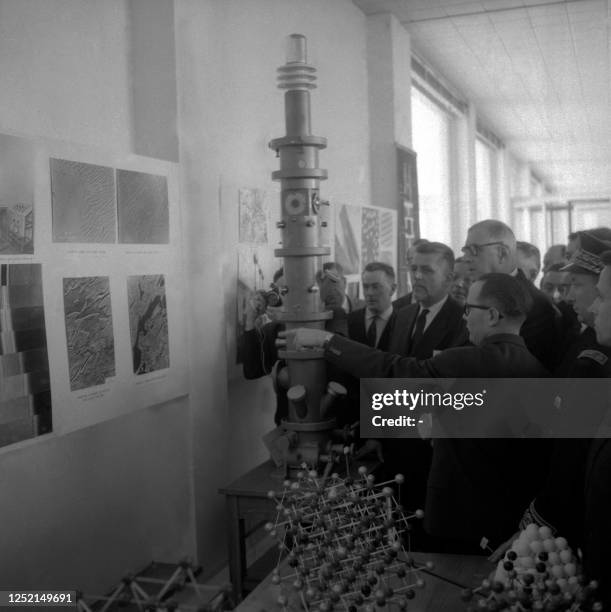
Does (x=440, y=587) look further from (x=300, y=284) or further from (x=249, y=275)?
(x=249, y=275)

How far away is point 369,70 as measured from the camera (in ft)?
20.1

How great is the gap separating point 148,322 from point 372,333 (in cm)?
125

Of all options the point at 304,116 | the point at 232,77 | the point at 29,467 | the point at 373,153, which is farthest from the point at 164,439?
the point at 373,153

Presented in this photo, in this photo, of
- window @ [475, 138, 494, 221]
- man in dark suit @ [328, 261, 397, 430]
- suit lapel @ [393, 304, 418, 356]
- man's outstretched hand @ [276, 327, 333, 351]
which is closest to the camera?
man's outstretched hand @ [276, 327, 333, 351]

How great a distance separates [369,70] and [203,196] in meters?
3.12

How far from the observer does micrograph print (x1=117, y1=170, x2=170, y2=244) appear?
2.81m

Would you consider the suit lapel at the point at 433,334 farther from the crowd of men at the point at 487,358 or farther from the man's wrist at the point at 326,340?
the man's wrist at the point at 326,340

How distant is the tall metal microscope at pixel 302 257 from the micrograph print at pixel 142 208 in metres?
0.43

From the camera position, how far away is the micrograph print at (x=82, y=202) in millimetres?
2490

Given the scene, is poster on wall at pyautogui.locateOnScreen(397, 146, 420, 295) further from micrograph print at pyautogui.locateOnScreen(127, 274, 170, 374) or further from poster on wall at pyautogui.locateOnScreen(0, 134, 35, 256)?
poster on wall at pyautogui.locateOnScreen(0, 134, 35, 256)

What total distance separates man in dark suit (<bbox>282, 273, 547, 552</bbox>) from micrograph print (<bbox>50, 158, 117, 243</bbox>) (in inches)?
46.7

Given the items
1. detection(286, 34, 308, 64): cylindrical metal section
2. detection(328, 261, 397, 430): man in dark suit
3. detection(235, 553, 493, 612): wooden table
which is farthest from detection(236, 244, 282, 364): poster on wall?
detection(235, 553, 493, 612): wooden table

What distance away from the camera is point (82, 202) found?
2.59 metres

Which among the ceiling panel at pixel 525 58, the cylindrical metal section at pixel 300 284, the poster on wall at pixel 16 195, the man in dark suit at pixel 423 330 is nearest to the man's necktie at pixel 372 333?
the man in dark suit at pixel 423 330
